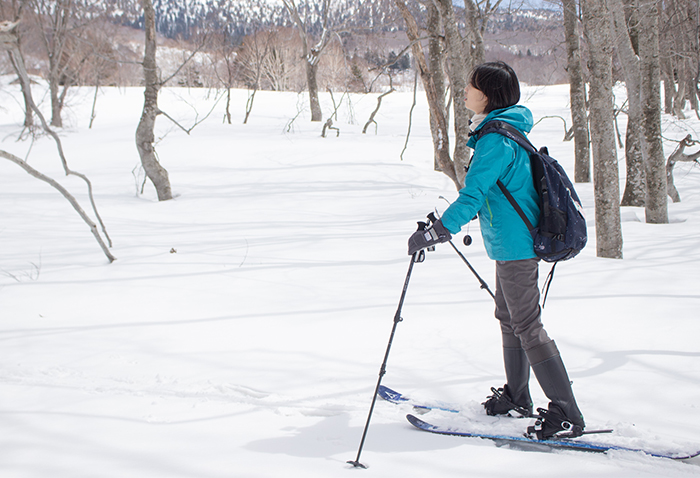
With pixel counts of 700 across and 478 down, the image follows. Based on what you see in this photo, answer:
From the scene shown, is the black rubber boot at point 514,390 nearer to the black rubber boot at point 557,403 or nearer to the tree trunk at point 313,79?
the black rubber boot at point 557,403

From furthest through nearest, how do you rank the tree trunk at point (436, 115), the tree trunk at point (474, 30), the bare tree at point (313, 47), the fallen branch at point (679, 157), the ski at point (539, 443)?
the bare tree at point (313, 47)
the tree trunk at point (474, 30)
the tree trunk at point (436, 115)
the fallen branch at point (679, 157)
the ski at point (539, 443)

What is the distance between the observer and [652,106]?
663 centimetres

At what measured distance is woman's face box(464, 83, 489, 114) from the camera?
2289mm

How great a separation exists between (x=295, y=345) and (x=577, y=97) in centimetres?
998

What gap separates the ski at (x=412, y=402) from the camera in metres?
2.67

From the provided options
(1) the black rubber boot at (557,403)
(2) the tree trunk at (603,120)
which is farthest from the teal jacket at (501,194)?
(2) the tree trunk at (603,120)

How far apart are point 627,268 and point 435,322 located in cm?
216

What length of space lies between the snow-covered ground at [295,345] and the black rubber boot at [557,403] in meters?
0.14

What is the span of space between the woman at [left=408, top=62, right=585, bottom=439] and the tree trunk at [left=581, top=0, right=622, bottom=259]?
10.6 feet

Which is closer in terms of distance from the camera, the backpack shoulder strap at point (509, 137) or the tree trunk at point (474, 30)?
the backpack shoulder strap at point (509, 137)

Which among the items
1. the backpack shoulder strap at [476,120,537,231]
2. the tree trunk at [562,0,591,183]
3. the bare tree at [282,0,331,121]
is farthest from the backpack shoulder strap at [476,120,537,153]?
the bare tree at [282,0,331,121]

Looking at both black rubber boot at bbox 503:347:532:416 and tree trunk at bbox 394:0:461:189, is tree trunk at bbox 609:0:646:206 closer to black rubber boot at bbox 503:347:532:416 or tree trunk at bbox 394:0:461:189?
tree trunk at bbox 394:0:461:189

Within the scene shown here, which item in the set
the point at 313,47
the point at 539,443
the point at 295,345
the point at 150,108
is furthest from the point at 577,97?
the point at 313,47

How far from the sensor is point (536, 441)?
228 cm
